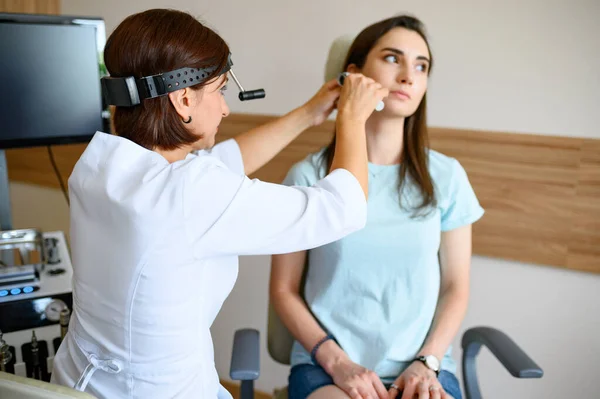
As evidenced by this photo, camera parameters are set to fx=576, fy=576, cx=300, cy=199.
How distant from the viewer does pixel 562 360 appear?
1.88 metres

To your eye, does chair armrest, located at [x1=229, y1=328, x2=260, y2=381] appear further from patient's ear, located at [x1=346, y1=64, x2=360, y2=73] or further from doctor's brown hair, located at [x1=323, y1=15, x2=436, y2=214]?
patient's ear, located at [x1=346, y1=64, x2=360, y2=73]

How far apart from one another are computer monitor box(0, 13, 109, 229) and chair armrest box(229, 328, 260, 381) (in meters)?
0.81

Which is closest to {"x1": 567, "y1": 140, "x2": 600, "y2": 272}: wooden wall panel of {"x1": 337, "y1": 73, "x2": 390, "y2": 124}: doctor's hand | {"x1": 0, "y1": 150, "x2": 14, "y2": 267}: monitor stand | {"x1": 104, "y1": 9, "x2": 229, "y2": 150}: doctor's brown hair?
{"x1": 337, "y1": 73, "x2": 390, "y2": 124}: doctor's hand

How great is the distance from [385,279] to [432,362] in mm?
230

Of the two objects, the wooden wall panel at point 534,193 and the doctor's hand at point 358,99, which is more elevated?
the doctor's hand at point 358,99

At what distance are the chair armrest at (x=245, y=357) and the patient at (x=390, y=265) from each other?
14 cm

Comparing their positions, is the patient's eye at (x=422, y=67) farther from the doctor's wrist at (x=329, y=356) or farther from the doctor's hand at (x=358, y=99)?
the doctor's wrist at (x=329, y=356)

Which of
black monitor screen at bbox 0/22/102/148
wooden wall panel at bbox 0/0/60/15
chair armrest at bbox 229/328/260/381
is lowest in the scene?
chair armrest at bbox 229/328/260/381

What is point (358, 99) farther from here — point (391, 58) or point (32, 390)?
point (32, 390)

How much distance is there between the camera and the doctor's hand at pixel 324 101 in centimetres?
145

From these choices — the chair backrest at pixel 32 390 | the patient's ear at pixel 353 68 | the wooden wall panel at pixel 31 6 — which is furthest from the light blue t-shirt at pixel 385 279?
the wooden wall panel at pixel 31 6

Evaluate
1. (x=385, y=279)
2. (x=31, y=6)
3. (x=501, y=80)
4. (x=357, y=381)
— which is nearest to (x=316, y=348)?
(x=357, y=381)

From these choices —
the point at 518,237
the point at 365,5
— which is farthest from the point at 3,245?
the point at 518,237

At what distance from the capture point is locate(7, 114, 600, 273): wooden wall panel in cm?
172
